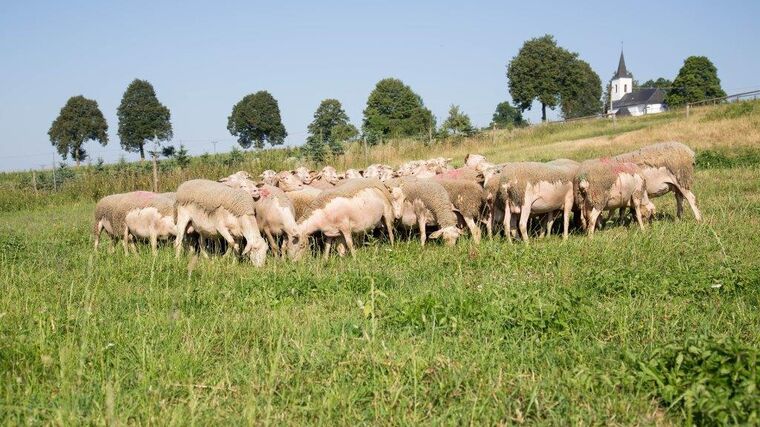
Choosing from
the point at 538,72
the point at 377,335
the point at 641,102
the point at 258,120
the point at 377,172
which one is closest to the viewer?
the point at 377,335

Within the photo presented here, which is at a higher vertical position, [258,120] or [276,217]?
[258,120]

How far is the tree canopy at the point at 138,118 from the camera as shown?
284 feet

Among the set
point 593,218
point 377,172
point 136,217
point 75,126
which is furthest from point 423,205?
point 75,126

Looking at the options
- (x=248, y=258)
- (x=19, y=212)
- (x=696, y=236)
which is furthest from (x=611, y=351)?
(x=19, y=212)

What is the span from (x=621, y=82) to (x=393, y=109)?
7959cm

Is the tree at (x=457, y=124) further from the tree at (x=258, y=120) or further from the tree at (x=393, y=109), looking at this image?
the tree at (x=258, y=120)

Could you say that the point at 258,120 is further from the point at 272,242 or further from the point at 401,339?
the point at 401,339

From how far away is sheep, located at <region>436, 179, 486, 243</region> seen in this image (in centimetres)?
1273

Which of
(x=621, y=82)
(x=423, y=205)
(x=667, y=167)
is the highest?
(x=621, y=82)

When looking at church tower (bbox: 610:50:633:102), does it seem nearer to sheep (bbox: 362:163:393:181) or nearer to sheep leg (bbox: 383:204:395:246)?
sheep (bbox: 362:163:393:181)

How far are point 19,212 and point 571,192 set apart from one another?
2297 cm

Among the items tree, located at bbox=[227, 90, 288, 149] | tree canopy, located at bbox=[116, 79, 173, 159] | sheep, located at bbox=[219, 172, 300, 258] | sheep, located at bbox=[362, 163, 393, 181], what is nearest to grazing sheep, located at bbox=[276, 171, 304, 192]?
sheep, located at bbox=[219, 172, 300, 258]

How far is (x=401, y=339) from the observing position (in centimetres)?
567

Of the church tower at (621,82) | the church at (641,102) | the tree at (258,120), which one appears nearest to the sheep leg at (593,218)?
the tree at (258,120)
